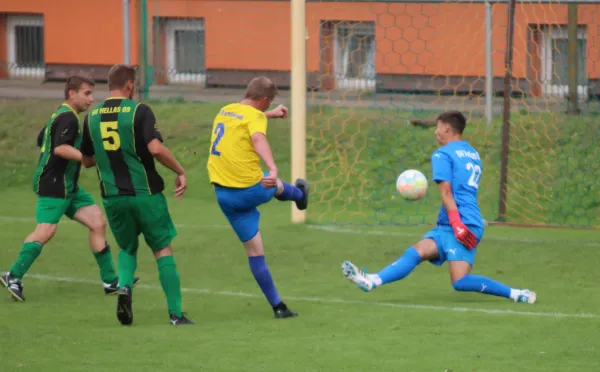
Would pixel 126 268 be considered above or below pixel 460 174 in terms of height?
below

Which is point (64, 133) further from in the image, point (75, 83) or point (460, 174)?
point (460, 174)

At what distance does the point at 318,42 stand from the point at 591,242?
18.6 ft

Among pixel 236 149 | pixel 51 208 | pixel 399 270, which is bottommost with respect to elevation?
pixel 399 270

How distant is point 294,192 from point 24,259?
7.45 ft

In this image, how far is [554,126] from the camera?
15367 millimetres

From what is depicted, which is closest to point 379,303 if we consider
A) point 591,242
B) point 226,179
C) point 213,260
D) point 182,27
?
point 226,179

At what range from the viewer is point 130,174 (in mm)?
7793

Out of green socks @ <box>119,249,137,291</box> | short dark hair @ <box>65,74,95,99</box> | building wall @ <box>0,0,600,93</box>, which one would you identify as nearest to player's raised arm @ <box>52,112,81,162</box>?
short dark hair @ <box>65,74,95,99</box>

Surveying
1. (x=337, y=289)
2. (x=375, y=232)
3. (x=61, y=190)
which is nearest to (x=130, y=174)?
(x=61, y=190)

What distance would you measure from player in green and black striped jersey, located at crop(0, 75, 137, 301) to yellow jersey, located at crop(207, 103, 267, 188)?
1.44 m

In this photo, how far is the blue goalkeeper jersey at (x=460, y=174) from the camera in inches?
333

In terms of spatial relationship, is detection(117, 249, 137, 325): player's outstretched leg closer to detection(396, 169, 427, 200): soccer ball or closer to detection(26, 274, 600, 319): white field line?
detection(26, 274, 600, 319): white field line

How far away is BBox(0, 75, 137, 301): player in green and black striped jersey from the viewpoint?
29.6ft

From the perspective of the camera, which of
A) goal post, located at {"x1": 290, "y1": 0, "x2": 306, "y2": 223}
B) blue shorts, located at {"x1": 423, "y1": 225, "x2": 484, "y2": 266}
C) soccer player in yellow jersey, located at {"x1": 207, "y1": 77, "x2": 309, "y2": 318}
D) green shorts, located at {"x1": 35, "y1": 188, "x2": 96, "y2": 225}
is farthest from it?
goal post, located at {"x1": 290, "y1": 0, "x2": 306, "y2": 223}
